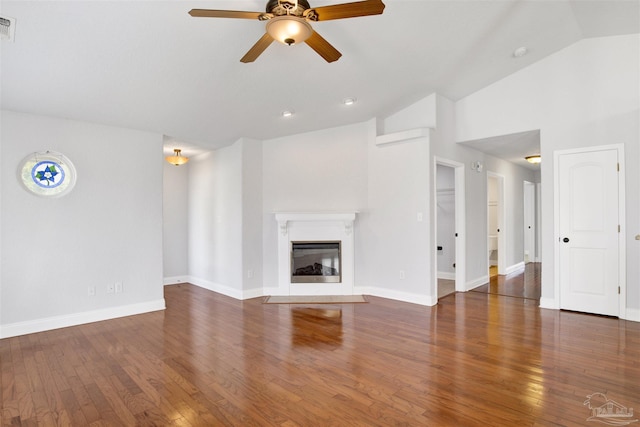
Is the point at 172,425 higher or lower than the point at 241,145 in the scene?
lower

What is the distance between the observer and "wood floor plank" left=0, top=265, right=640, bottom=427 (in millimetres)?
2201

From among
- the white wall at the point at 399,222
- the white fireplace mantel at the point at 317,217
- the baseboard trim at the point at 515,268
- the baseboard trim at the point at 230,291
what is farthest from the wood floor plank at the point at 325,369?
the baseboard trim at the point at 515,268

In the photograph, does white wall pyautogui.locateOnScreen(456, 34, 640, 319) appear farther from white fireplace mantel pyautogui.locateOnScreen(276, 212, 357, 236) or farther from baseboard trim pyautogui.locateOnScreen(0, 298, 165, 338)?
baseboard trim pyautogui.locateOnScreen(0, 298, 165, 338)

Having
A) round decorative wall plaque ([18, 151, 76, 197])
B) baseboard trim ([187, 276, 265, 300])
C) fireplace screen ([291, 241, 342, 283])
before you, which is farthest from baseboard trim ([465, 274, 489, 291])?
round decorative wall plaque ([18, 151, 76, 197])

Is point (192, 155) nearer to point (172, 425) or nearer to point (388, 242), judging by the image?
point (388, 242)

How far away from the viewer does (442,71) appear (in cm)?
430

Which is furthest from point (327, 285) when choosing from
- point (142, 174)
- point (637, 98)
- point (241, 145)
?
point (637, 98)

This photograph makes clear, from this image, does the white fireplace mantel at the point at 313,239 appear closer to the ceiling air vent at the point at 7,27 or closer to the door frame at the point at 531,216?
the ceiling air vent at the point at 7,27

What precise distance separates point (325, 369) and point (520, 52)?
4.34 m

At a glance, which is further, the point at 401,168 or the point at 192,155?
the point at 192,155

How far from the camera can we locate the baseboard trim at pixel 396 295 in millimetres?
4766

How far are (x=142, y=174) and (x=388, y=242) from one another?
142 inches

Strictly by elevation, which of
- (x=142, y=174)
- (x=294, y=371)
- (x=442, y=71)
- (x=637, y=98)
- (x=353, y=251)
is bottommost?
(x=294, y=371)

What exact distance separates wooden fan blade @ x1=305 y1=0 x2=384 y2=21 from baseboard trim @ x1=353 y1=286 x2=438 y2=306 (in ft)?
12.1
